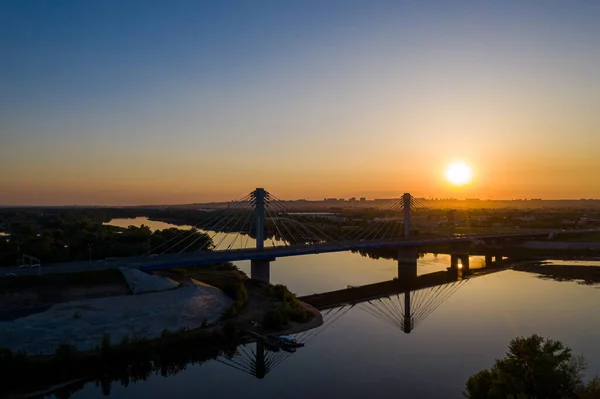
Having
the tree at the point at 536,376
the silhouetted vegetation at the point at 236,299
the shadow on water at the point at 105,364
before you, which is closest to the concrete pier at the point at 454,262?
the silhouetted vegetation at the point at 236,299

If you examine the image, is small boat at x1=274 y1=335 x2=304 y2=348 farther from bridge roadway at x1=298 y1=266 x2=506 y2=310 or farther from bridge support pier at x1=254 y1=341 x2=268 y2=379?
bridge roadway at x1=298 y1=266 x2=506 y2=310

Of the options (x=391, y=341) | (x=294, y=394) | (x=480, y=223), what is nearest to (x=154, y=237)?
(x=391, y=341)

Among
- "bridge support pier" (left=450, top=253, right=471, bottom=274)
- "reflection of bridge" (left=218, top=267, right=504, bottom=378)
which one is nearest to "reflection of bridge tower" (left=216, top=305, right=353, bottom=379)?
"reflection of bridge" (left=218, top=267, right=504, bottom=378)

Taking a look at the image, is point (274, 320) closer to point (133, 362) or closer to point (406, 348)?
point (406, 348)

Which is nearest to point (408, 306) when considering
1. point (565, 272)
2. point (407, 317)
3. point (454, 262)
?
point (407, 317)

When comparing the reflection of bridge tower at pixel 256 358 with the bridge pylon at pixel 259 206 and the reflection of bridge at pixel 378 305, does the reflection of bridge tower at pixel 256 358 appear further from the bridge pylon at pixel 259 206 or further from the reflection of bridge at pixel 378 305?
the bridge pylon at pixel 259 206
